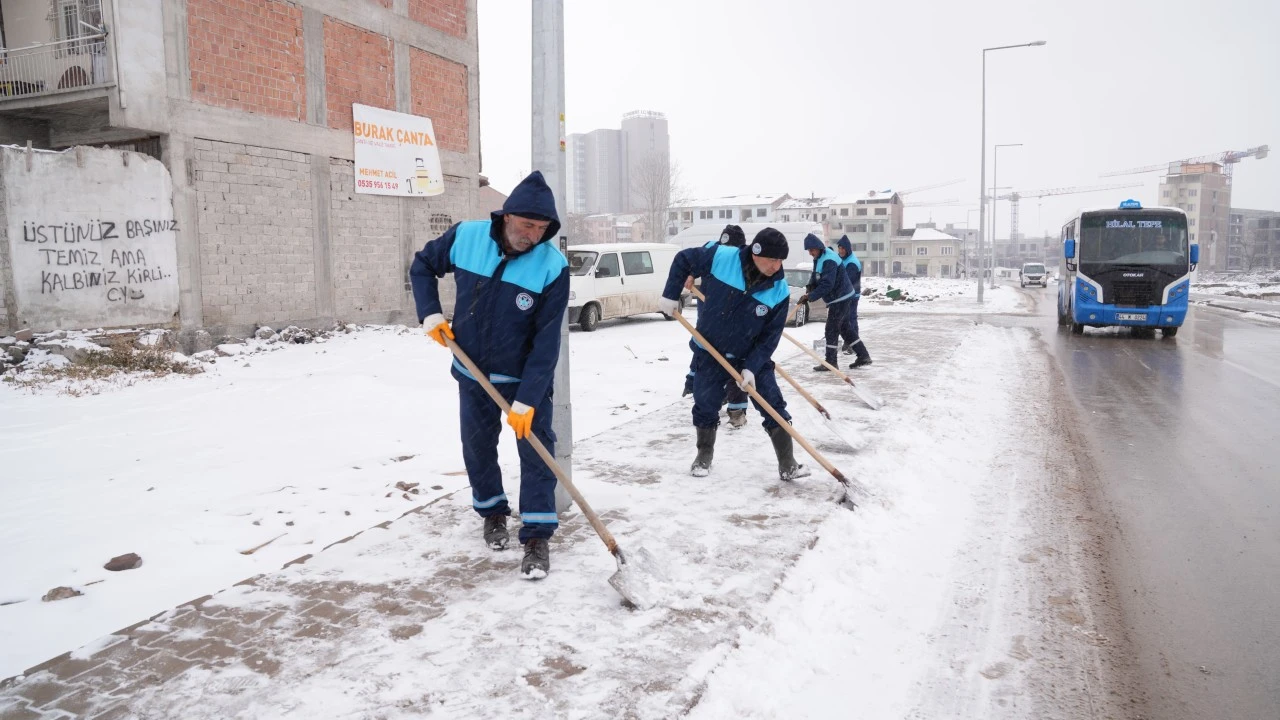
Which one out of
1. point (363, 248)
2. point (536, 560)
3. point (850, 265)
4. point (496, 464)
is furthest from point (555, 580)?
point (363, 248)

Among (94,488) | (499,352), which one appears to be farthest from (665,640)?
(94,488)

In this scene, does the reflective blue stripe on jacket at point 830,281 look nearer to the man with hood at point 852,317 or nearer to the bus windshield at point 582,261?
the man with hood at point 852,317

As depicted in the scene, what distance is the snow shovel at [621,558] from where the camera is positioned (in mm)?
3348

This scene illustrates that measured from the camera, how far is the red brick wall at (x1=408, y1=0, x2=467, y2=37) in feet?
50.6

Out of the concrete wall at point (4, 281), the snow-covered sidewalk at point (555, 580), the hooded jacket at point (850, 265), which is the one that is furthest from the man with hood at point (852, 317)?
the concrete wall at point (4, 281)

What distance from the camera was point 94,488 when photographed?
5113mm

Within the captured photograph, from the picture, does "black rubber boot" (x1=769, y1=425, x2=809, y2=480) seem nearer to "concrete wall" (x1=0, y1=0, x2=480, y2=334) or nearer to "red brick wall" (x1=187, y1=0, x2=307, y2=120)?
"concrete wall" (x1=0, y1=0, x2=480, y2=334)

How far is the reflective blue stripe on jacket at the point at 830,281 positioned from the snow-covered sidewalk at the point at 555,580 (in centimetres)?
312

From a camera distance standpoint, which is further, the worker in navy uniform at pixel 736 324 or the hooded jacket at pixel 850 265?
the hooded jacket at pixel 850 265

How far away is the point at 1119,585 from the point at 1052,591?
36cm

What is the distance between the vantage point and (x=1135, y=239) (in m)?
15.0

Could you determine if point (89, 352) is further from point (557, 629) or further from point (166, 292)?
point (557, 629)

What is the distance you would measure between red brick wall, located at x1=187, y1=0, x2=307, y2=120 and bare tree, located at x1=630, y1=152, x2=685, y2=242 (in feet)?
160

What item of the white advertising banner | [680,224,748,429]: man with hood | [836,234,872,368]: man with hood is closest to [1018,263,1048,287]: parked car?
the white advertising banner
